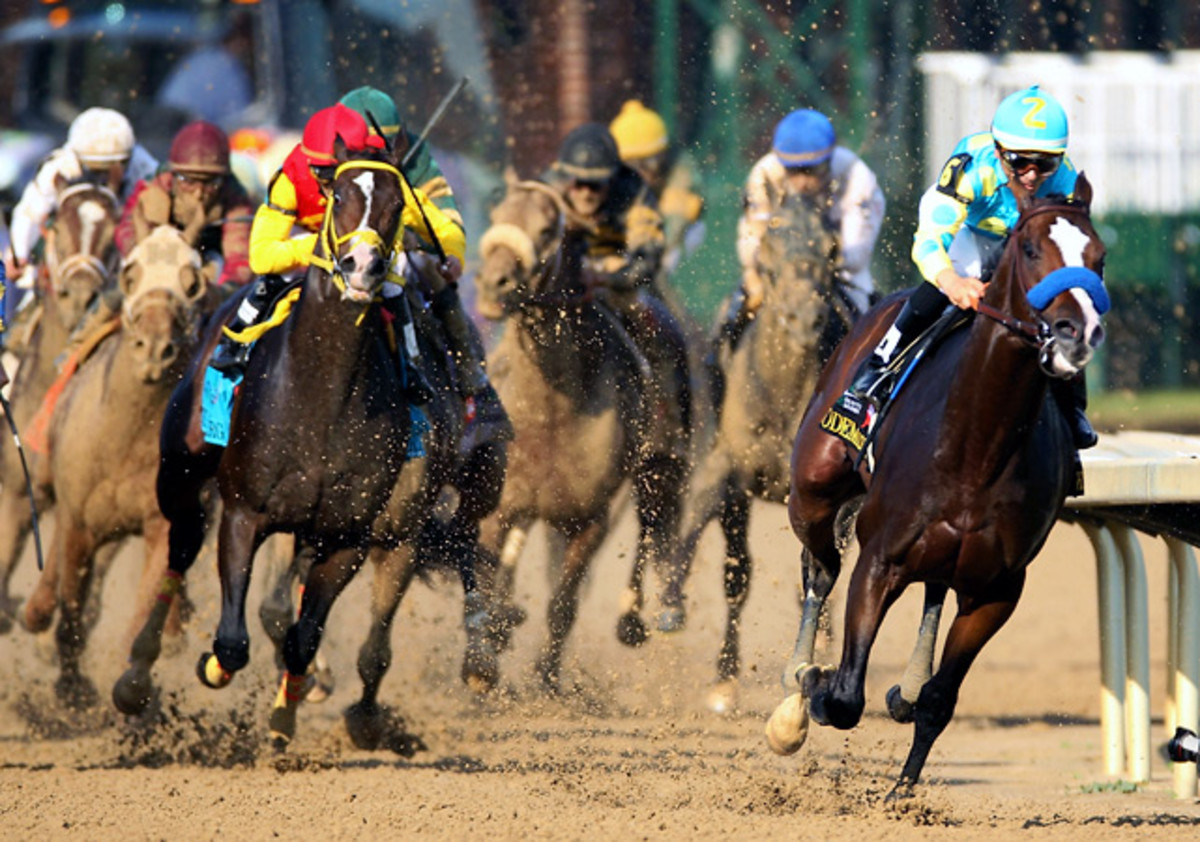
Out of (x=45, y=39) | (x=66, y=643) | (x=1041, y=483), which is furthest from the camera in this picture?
(x=45, y=39)

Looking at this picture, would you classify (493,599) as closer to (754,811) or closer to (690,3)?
(754,811)

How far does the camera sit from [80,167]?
10680 mm

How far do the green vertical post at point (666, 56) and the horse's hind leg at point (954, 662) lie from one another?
12.2 meters

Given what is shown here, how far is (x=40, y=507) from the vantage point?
9891 millimetres

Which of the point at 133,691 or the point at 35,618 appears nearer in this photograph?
the point at 133,691

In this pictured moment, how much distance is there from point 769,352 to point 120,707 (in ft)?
10.9

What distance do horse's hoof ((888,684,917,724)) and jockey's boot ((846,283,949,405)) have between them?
0.95m

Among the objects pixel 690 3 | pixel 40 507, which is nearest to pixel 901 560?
pixel 40 507

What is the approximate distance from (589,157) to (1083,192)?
415cm

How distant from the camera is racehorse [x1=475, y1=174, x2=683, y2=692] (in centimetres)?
958

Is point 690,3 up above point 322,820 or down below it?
above

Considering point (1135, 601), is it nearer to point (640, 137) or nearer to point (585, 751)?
point (585, 751)

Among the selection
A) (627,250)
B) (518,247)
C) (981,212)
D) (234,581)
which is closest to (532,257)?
(518,247)

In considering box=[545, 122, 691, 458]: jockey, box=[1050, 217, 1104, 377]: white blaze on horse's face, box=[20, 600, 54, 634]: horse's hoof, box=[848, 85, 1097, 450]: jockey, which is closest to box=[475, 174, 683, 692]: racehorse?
box=[545, 122, 691, 458]: jockey
